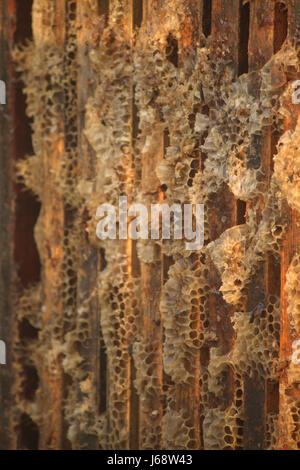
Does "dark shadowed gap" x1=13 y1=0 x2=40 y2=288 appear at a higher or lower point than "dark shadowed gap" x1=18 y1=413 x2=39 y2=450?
higher

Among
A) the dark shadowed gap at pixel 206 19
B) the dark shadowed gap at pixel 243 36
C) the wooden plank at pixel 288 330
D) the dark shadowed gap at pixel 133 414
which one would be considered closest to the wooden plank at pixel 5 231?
the dark shadowed gap at pixel 133 414

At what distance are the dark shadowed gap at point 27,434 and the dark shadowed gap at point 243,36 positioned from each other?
134 centimetres

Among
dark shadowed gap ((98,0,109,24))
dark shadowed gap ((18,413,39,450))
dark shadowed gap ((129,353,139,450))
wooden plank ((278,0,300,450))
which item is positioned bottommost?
dark shadowed gap ((18,413,39,450))

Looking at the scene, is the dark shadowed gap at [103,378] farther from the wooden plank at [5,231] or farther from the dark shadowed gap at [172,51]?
the dark shadowed gap at [172,51]

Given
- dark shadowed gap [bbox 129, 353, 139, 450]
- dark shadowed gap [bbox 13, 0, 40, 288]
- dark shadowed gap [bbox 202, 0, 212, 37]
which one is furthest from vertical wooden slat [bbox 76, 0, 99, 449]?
dark shadowed gap [bbox 202, 0, 212, 37]

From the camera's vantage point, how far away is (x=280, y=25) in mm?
1357

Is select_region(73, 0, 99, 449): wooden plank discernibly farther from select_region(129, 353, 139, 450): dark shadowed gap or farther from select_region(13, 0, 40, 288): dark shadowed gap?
select_region(13, 0, 40, 288): dark shadowed gap

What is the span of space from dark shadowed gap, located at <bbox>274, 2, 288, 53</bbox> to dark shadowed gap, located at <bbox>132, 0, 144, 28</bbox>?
1.44 ft

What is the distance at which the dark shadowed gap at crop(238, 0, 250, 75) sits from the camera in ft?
4.66

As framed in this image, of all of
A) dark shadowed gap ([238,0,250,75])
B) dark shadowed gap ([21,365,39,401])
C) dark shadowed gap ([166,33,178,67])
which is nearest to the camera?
dark shadowed gap ([238,0,250,75])

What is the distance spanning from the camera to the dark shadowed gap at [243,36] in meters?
1.42

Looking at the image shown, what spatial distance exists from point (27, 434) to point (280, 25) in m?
1.52

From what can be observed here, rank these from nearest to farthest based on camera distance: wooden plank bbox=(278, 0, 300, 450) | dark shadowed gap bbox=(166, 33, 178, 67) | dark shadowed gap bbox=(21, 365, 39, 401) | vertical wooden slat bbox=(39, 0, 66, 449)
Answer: wooden plank bbox=(278, 0, 300, 450)
dark shadowed gap bbox=(166, 33, 178, 67)
vertical wooden slat bbox=(39, 0, 66, 449)
dark shadowed gap bbox=(21, 365, 39, 401)
